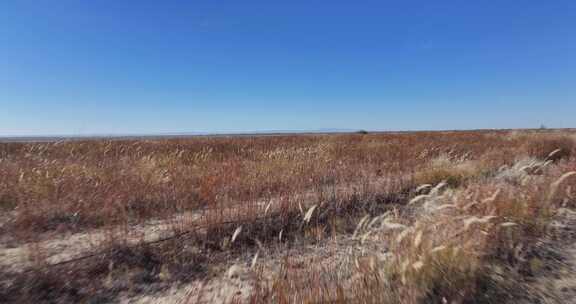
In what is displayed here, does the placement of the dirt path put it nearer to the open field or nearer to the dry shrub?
the open field

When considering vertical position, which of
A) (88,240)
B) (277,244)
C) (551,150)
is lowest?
(277,244)

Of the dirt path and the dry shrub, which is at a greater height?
Answer: the dry shrub

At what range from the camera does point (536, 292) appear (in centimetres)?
229

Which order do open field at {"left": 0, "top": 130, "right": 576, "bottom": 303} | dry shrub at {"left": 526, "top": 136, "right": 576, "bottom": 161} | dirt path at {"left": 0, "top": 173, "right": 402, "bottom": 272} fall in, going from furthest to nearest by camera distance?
dry shrub at {"left": 526, "top": 136, "right": 576, "bottom": 161}
dirt path at {"left": 0, "top": 173, "right": 402, "bottom": 272}
open field at {"left": 0, "top": 130, "right": 576, "bottom": 303}

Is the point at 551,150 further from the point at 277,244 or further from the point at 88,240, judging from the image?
the point at 88,240

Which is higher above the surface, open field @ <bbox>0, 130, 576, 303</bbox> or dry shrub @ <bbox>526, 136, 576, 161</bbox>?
dry shrub @ <bbox>526, 136, 576, 161</bbox>

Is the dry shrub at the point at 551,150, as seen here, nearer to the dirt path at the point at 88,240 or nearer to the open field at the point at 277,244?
the open field at the point at 277,244

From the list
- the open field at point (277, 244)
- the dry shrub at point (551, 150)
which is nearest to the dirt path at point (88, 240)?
the open field at point (277, 244)

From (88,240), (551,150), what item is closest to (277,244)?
(88,240)

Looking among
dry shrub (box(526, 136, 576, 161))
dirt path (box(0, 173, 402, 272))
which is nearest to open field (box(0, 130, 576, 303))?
dirt path (box(0, 173, 402, 272))

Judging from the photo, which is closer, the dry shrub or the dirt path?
the dirt path

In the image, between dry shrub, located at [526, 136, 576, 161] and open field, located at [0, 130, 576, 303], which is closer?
open field, located at [0, 130, 576, 303]

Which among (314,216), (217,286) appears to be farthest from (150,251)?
(314,216)

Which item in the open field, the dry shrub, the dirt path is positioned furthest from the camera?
the dry shrub
